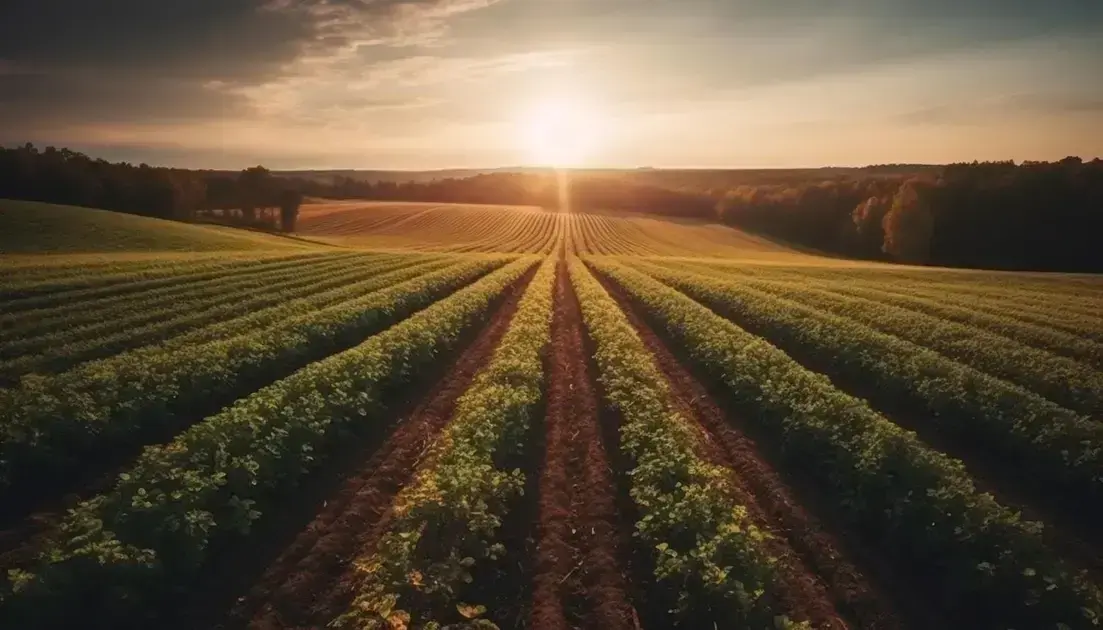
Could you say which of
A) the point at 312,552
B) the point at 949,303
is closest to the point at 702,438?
the point at 312,552

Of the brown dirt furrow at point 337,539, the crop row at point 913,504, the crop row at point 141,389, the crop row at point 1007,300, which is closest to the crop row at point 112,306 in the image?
the crop row at point 141,389

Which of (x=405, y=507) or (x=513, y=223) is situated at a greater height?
(x=513, y=223)

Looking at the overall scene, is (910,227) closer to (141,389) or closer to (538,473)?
(538,473)

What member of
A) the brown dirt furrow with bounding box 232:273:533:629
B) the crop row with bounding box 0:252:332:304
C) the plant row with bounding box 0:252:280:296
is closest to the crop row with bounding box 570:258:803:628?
the brown dirt furrow with bounding box 232:273:533:629

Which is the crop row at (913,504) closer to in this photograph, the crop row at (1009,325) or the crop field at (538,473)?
the crop field at (538,473)

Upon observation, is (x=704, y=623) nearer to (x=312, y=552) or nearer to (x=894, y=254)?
(x=312, y=552)

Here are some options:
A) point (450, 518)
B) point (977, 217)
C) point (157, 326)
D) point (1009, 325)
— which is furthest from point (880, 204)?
point (450, 518)

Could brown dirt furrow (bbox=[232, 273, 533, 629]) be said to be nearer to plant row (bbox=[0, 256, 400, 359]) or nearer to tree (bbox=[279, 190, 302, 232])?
plant row (bbox=[0, 256, 400, 359])
